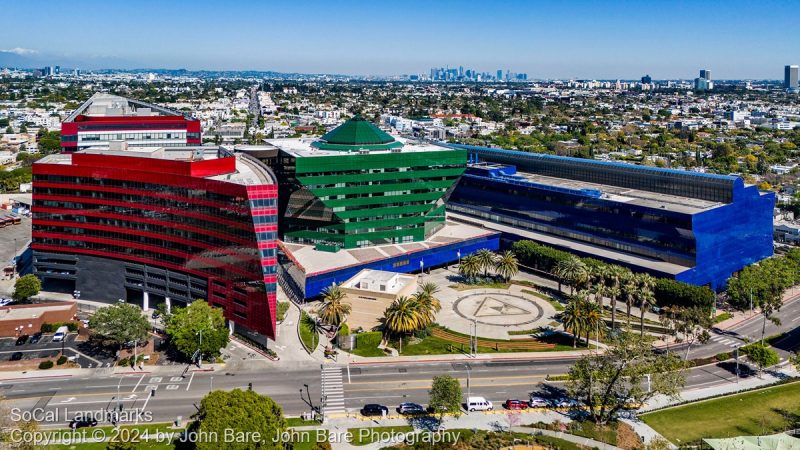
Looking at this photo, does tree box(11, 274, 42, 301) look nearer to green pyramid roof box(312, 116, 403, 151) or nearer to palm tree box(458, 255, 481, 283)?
green pyramid roof box(312, 116, 403, 151)

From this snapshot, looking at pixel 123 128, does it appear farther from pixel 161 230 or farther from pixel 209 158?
pixel 161 230

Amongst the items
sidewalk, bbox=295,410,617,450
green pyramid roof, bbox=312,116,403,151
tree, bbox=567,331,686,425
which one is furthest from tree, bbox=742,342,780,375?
green pyramid roof, bbox=312,116,403,151

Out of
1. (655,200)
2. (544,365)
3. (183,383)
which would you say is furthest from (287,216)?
(655,200)

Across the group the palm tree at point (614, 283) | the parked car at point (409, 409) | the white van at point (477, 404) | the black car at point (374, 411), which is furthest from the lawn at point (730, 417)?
the black car at point (374, 411)

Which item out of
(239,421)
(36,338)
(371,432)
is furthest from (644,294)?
(36,338)

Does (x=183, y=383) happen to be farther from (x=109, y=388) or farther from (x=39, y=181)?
(x=39, y=181)

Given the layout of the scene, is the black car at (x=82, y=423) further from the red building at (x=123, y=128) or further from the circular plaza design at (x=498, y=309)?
the red building at (x=123, y=128)

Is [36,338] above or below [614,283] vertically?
below
